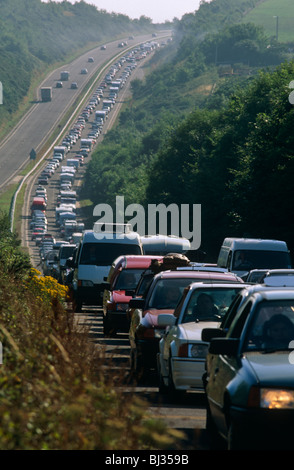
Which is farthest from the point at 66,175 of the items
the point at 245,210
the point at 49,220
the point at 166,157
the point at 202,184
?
the point at 245,210

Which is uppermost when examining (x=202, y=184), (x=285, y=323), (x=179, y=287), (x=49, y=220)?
(x=285, y=323)

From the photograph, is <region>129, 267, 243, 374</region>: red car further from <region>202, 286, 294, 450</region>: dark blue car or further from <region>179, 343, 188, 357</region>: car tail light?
<region>202, 286, 294, 450</region>: dark blue car

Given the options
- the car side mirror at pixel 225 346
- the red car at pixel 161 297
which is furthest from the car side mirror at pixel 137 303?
the car side mirror at pixel 225 346

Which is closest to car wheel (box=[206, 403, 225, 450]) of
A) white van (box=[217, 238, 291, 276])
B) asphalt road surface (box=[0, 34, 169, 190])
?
white van (box=[217, 238, 291, 276])

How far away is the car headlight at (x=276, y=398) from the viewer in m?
7.94

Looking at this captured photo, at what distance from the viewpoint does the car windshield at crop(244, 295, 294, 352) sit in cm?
911

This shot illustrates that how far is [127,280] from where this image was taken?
23625 mm

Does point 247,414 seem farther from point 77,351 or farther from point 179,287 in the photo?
point 179,287

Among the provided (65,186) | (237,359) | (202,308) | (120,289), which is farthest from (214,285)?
(65,186)

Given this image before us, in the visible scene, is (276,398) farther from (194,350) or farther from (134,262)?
(134,262)

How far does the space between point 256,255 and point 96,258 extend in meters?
4.60

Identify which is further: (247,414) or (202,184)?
(202,184)
